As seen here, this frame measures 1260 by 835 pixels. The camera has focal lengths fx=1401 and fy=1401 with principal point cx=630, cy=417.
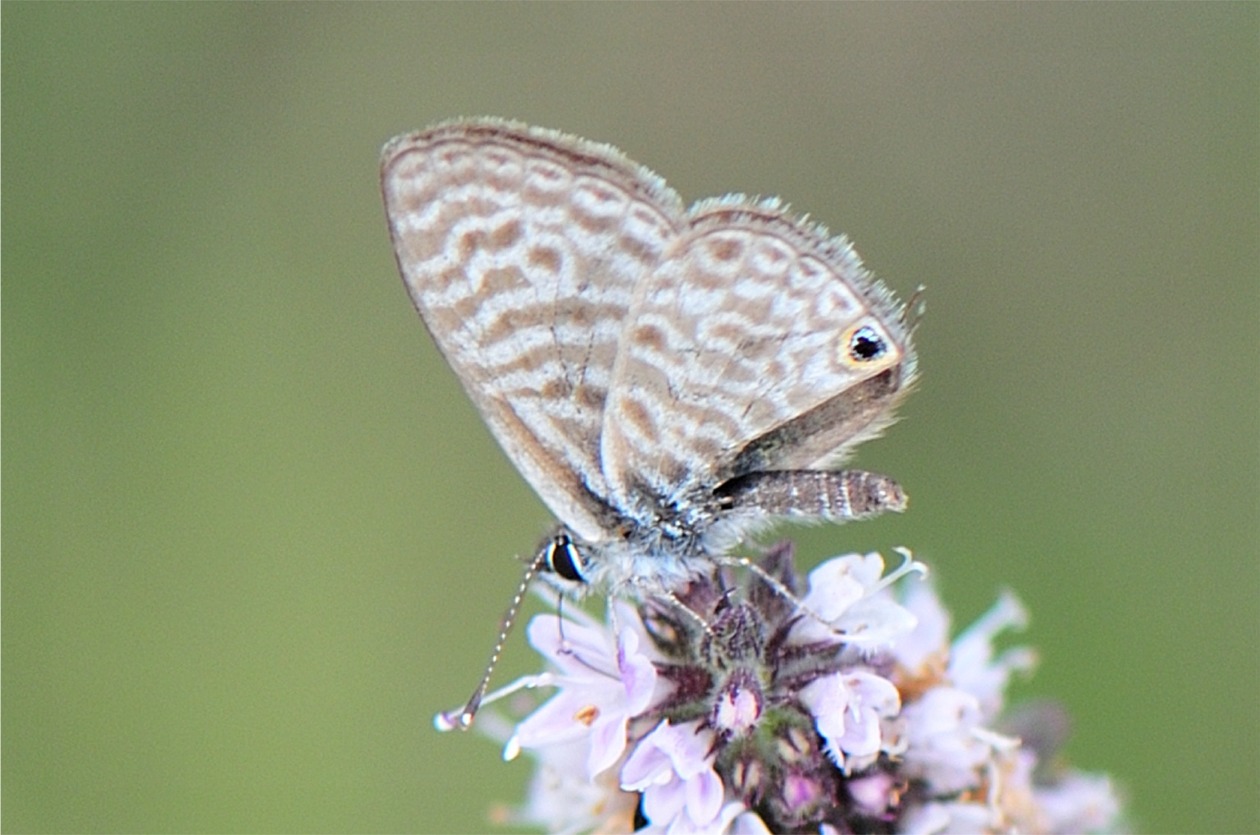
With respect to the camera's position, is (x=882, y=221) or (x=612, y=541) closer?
(x=612, y=541)

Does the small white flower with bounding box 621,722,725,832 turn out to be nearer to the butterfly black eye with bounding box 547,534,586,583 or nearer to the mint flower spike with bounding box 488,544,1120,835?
the mint flower spike with bounding box 488,544,1120,835

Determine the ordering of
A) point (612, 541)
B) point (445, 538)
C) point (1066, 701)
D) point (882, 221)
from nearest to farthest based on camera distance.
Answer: point (612, 541)
point (1066, 701)
point (445, 538)
point (882, 221)

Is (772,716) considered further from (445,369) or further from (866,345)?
(445,369)

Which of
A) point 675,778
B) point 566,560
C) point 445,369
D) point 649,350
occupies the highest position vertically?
point 445,369

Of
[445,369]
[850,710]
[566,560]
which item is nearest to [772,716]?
[850,710]

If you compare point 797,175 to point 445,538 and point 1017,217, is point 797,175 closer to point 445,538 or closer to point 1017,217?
point 1017,217

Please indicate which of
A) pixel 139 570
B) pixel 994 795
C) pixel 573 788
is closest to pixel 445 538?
pixel 139 570

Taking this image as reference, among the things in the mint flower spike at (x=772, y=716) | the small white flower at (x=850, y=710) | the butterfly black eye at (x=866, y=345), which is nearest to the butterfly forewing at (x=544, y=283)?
the mint flower spike at (x=772, y=716)
